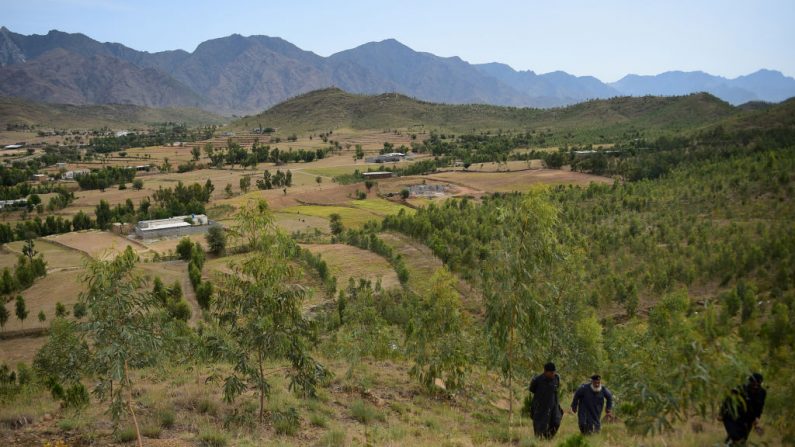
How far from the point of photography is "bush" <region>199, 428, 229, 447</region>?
10.7 meters

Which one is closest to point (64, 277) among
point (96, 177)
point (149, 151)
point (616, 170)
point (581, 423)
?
point (581, 423)

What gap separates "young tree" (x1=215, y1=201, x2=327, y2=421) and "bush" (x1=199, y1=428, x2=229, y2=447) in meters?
0.77

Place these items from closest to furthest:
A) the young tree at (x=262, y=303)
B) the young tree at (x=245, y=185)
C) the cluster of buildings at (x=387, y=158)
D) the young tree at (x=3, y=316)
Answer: the young tree at (x=262, y=303)
the young tree at (x=3, y=316)
the young tree at (x=245, y=185)
the cluster of buildings at (x=387, y=158)

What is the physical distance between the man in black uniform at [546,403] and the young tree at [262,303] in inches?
198

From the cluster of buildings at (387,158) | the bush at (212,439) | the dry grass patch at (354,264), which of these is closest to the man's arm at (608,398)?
the bush at (212,439)

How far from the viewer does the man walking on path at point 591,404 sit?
11367 millimetres

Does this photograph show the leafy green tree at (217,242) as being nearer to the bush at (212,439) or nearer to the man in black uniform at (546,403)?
the bush at (212,439)

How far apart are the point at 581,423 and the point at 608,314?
24.3 meters

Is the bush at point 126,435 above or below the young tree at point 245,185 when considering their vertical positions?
above

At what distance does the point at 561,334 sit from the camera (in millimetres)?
15797

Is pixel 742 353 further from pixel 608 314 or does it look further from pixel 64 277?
pixel 64 277

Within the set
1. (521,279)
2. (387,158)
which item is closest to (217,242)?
(521,279)

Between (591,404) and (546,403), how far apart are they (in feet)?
3.30

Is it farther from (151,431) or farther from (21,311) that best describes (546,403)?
(21,311)
